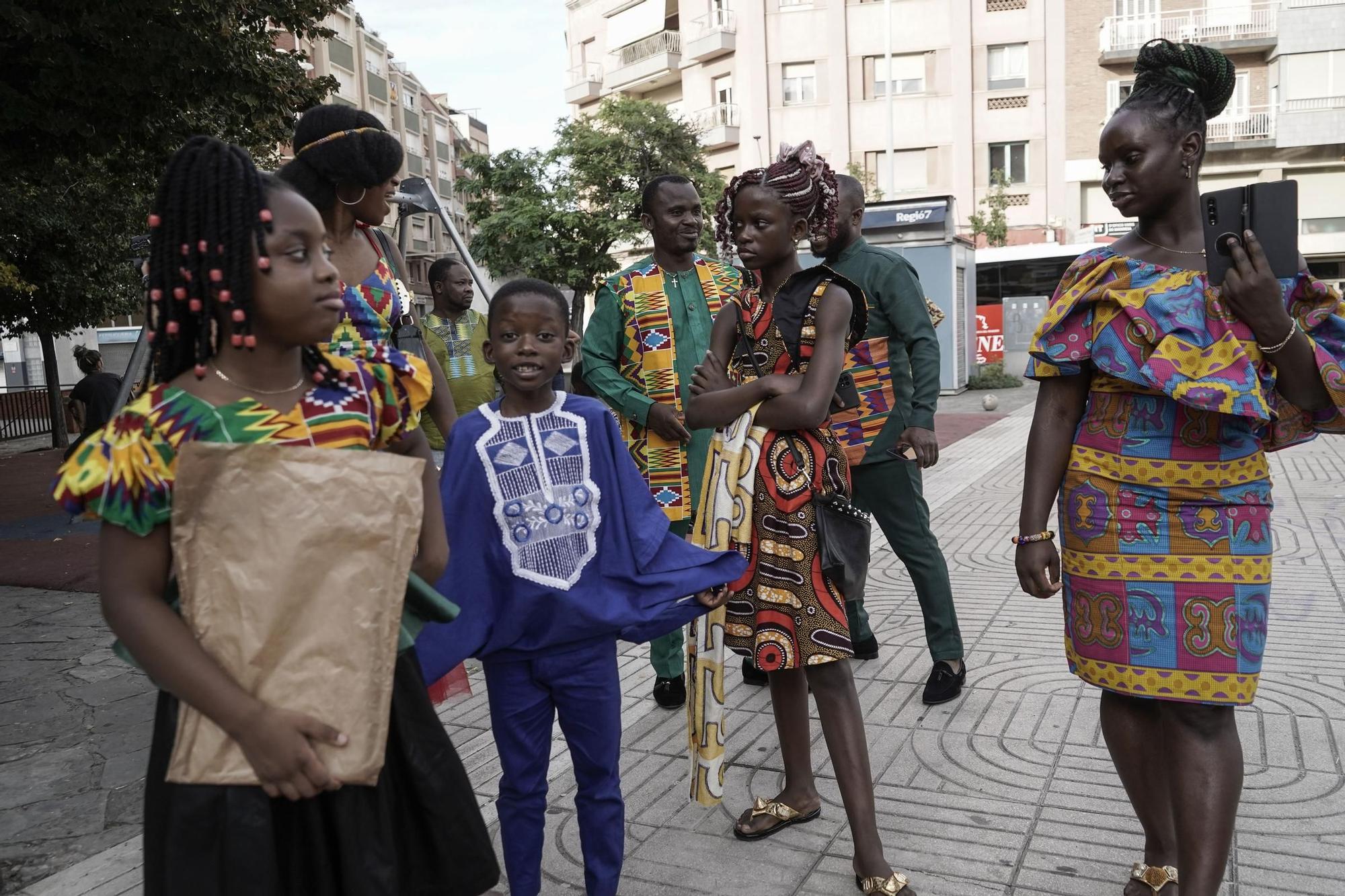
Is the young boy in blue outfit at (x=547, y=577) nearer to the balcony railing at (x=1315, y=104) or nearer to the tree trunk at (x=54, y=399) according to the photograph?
the tree trunk at (x=54, y=399)

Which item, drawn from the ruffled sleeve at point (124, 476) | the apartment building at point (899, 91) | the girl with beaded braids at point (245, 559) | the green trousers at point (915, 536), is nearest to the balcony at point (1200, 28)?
the apartment building at point (899, 91)

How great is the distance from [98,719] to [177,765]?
3.78 m

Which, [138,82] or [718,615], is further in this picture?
[138,82]

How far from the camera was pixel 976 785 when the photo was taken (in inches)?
143

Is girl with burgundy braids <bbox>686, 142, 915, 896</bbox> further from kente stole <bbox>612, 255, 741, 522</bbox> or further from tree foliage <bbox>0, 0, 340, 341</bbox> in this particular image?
tree foliage <bbox>0, 0, 340, 341</bbox>

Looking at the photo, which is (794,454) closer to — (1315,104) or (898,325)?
(898,325)

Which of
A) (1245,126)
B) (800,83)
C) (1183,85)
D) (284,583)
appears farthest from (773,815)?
(1245,126)

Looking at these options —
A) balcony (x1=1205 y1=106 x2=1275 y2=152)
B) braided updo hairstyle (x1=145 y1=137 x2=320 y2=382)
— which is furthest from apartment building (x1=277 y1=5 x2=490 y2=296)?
braided updo hairstyle (x1=145 y1=137 x2=320 y2=382)

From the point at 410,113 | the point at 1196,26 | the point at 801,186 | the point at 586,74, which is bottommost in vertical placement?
the point at 801,186

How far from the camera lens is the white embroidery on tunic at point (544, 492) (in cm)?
280

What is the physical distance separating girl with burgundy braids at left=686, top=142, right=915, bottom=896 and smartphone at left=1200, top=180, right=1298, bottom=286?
0.99 metres

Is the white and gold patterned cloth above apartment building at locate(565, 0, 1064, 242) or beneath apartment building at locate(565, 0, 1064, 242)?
beneath

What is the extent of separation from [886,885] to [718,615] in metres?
0.85

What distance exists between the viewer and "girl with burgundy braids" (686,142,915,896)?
3.08 m
